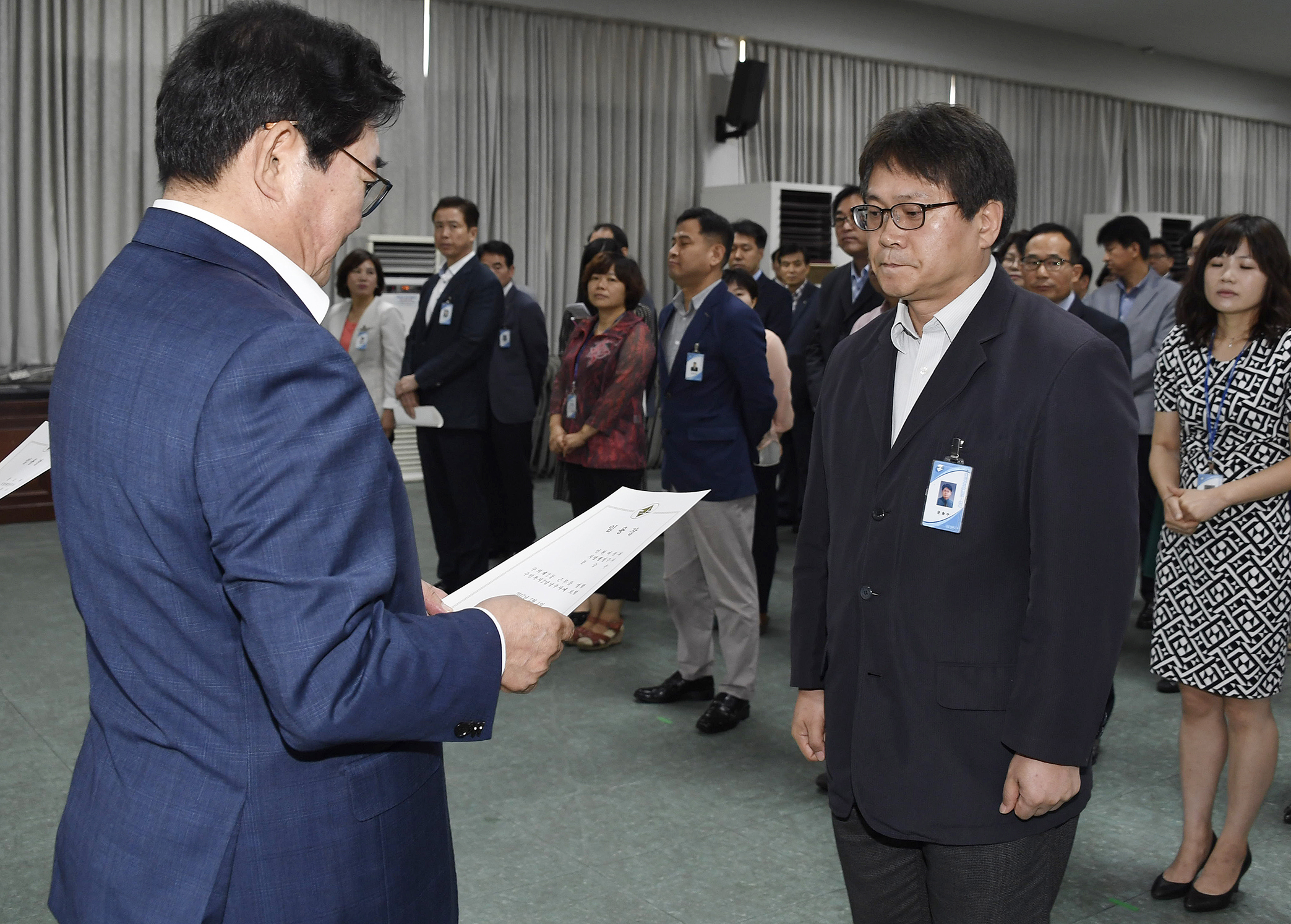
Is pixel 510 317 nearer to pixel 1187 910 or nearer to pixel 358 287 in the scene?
pixel 358 287

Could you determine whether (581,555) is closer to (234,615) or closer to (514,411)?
(234,615)

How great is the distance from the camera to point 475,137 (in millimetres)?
8406

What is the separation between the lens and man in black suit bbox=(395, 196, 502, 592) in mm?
4969

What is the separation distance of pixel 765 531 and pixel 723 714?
131 cm

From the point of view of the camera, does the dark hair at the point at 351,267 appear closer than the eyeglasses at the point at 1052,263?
No

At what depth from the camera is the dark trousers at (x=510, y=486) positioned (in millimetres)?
5426

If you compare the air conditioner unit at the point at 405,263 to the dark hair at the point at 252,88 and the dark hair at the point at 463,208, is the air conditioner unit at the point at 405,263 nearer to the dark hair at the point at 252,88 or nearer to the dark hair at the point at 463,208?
the dark hair at the point at 463,208

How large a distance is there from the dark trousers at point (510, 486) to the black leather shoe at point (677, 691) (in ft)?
6.01

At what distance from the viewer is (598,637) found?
14.3ft

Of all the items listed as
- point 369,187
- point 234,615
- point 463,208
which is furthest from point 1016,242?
point 234,615

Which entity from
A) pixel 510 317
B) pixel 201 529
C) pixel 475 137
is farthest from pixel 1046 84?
pixel 201 529

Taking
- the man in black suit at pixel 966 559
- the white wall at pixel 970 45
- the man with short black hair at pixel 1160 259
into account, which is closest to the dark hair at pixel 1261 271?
the man in black suit at pixel 966 559

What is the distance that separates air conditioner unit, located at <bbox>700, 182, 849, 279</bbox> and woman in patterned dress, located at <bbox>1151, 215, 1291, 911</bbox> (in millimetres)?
6253

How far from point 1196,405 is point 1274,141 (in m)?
12.8
